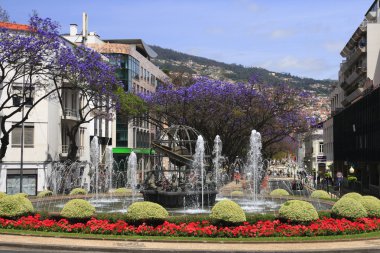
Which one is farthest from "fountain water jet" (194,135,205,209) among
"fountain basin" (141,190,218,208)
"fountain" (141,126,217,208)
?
"fountain basin" (141,190,218,208)

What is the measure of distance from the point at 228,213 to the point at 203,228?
1.01m

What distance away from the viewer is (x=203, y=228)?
19609mm

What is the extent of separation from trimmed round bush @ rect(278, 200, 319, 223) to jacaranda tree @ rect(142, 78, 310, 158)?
31.8 m

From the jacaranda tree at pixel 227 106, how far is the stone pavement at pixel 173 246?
34475 mm

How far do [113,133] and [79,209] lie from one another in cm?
5184

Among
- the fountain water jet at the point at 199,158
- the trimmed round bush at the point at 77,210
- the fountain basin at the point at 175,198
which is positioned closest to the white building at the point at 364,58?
the fountain water jet at the point at 199,158

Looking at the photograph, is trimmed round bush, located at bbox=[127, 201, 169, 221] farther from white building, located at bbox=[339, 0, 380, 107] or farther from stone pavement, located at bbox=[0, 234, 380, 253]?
white building, located at bbox=[339, 0, 380, 107]

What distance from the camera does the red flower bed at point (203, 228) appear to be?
19344 mm

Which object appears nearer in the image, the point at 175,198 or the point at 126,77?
the point at 175,198

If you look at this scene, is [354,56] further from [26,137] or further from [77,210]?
[77,210]

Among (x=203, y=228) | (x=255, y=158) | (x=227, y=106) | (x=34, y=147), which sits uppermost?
(x=227, y=106)

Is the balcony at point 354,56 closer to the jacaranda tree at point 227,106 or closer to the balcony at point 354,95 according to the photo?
the balcony at point 354,95

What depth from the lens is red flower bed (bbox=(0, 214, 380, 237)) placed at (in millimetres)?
19344

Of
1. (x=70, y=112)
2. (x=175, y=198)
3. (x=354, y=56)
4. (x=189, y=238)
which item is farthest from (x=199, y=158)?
(x=354, y=56)
